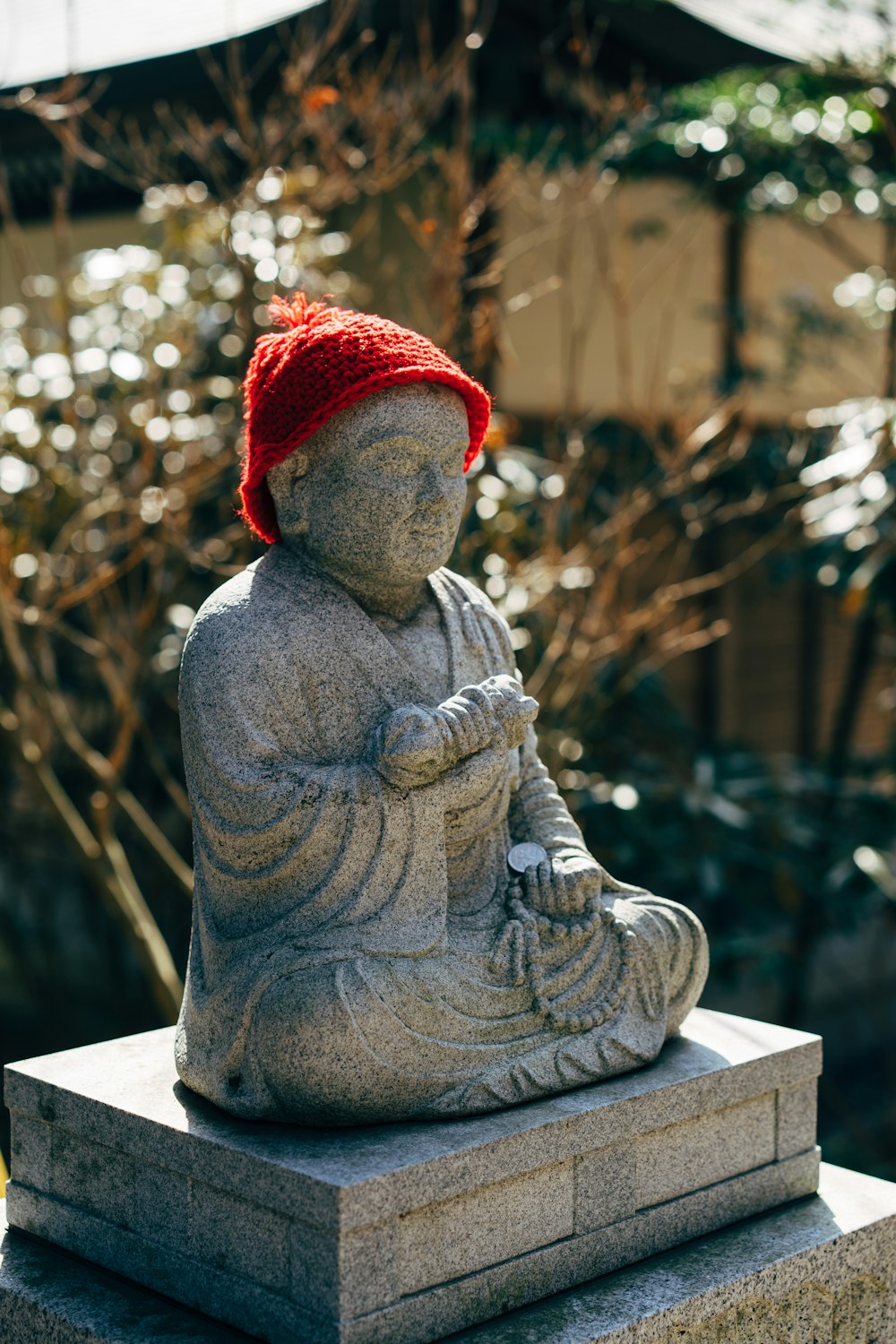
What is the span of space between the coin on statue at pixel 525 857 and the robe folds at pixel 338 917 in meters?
0.13

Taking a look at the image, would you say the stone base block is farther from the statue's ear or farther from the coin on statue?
the statue's ear

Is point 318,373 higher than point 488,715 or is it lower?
higher

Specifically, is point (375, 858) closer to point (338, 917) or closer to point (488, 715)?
point (338, 917)

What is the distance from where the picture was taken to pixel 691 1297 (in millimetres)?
2988

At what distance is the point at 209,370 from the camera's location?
6340 mm

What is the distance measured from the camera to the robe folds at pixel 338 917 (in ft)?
9.48

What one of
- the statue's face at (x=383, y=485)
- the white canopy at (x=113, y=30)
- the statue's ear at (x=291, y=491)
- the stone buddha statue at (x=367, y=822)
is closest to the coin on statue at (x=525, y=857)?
the stone buddha statue at (x=367, y=822)

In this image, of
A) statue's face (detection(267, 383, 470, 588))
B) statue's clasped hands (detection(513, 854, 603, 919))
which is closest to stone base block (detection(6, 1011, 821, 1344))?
statue's clasped hands (detection(513, 854, 603, 919))

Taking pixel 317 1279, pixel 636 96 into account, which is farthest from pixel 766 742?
pixel 317 1279

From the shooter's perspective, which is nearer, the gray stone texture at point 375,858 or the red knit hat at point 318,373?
the gray stone texture at point 375,858

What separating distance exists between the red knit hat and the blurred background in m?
1.69

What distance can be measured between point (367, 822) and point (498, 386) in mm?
4362

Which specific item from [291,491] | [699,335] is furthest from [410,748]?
[699,335]

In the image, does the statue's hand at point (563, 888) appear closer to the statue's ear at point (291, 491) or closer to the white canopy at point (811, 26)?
the statue's ear at point (291, 491)
